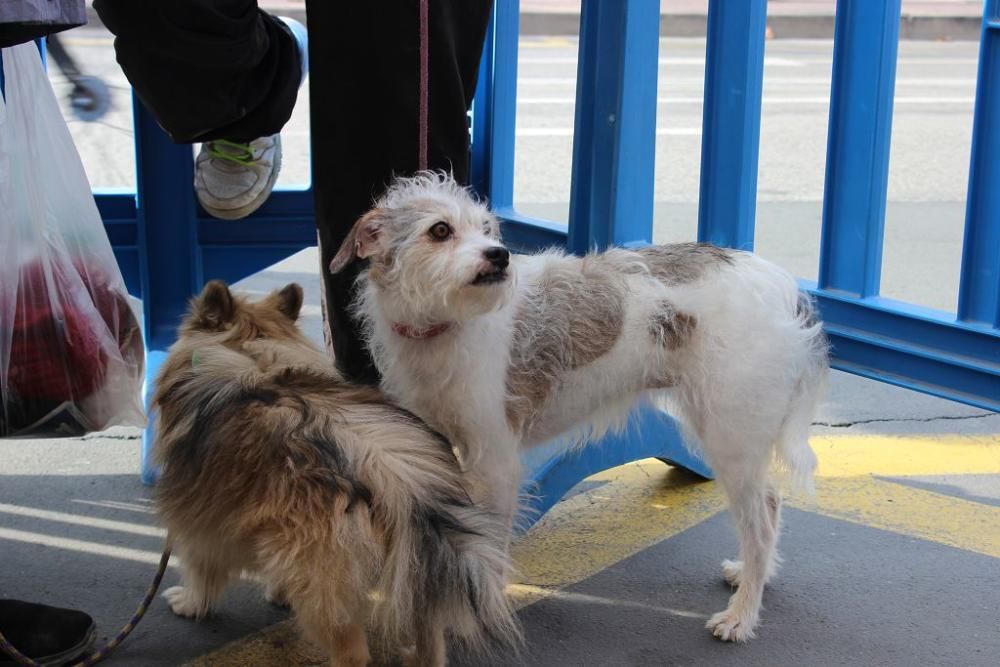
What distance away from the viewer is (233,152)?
4.09 metres

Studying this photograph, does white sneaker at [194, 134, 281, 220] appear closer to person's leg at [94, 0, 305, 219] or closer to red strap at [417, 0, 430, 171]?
person's leg at [94, 0, 305, 219]

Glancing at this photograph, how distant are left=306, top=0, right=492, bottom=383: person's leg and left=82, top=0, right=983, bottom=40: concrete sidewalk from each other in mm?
15368

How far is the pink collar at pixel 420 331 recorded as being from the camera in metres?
2.99

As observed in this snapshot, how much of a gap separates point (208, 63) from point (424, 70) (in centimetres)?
57

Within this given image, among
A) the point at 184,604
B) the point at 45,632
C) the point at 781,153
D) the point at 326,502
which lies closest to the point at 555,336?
the point at 326,502

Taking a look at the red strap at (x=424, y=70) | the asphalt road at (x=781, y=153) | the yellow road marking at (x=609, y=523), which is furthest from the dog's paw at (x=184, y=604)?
the asphalt road at (x=781, y=153)

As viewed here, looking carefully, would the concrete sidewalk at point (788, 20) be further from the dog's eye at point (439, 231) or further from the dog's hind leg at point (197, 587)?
the dog's eye at point (439, 231)

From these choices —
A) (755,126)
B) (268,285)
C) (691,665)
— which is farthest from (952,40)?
(691,665)

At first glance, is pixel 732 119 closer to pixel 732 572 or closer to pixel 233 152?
pixel 732 572

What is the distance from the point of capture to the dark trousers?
2975 millimetres

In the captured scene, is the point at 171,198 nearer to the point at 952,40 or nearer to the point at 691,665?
the point at 691,665

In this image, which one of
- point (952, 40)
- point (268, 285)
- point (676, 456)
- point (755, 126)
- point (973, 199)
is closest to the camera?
point (973, 199)

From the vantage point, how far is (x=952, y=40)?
18.5 metres

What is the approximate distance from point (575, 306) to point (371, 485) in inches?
33.5
